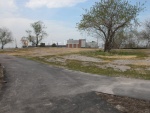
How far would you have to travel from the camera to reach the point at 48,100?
1149 centimetres

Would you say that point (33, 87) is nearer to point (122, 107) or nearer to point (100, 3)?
point (122, 107)

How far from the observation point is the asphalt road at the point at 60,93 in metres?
10.3

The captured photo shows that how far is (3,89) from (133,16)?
33.0 metres

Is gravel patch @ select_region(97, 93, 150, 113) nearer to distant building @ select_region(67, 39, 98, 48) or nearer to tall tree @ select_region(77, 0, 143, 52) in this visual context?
tall tree @ select_region(77, 0, 143, 52)

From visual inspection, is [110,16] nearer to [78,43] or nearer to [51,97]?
[51,97]

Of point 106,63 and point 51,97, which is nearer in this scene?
point 51,97

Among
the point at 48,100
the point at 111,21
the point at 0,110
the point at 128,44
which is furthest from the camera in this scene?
the point at 128,44

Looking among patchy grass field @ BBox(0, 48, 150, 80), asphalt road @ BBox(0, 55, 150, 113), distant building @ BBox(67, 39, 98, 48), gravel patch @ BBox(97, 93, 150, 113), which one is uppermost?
asphalt road @ BBox(0, 55, 150, 113)

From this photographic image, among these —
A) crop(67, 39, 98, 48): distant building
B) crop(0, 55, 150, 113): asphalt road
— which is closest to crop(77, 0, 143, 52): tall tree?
crop(0, 55, 150, 113): asphalt road

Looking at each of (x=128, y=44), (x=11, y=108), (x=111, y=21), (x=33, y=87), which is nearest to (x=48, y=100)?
(x=11, y=108)

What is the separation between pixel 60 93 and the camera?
42.0ft

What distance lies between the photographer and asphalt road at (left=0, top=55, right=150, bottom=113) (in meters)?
10.3

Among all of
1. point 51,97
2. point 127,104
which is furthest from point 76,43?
point 127,104

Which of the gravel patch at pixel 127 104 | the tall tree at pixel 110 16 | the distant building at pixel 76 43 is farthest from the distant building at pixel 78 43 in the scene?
the gravel patch at pixel 127 104
